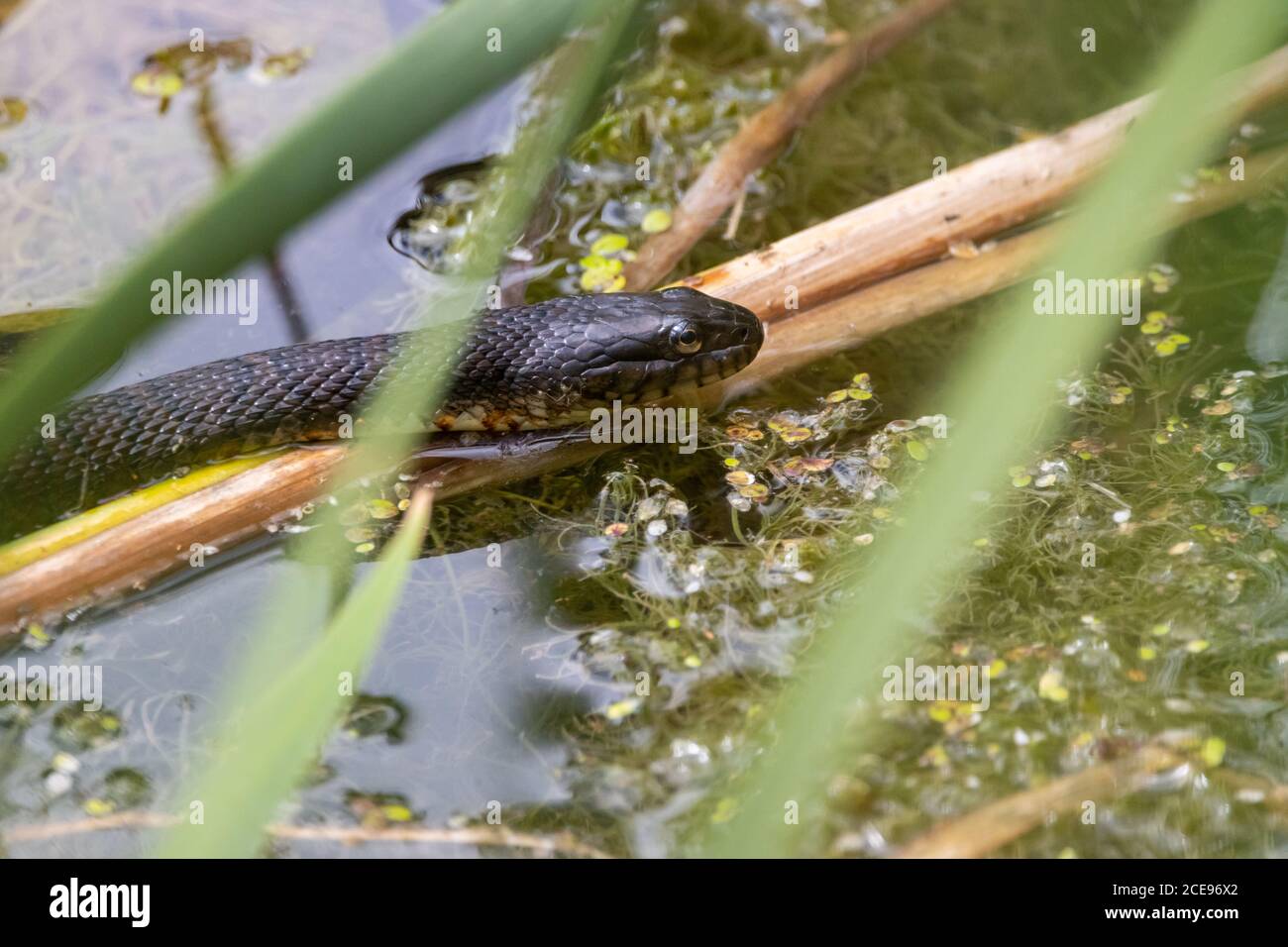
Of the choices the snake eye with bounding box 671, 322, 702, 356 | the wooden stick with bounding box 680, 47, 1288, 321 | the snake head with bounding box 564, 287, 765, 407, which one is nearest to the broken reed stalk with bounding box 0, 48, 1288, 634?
the wooden stick with bounding box 680, 47, 1288, 321

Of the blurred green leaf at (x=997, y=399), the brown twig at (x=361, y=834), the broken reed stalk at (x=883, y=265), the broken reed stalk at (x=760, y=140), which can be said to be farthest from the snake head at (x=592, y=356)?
the blurred green leaf at (x=997, y=399)

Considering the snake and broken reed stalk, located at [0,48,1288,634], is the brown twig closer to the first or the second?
broken reed stalk, located at [0,48,1288,634]

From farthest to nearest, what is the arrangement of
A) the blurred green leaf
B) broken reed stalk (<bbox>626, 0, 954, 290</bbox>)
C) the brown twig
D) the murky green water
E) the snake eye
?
broken reed stalk (<bbox>626, 0, 954, 290</bbox>), the snake eye, the murky green water, the brown twig, the blurred green leaf

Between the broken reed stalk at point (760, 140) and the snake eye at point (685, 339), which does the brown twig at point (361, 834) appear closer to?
the snake eye at point (685, 339)

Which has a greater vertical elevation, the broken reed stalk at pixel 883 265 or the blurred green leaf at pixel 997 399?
the broken reed stalk at pixel 883 265

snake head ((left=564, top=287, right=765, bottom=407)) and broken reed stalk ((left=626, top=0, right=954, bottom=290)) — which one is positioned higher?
broken reed stalk ((left=626, top=0, right=954, bottom=290))

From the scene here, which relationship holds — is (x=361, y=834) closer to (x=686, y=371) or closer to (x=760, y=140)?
(x=686, y=371)
